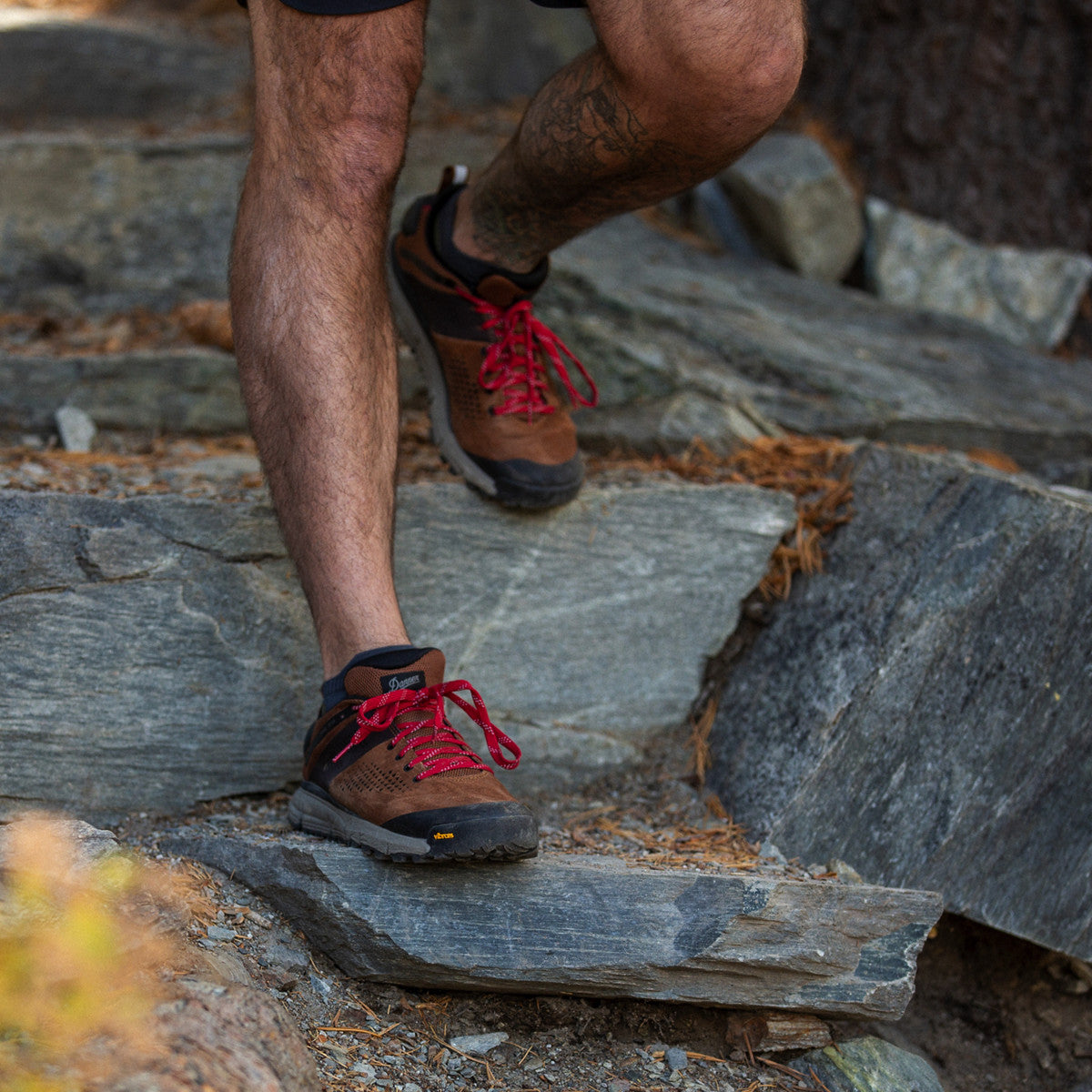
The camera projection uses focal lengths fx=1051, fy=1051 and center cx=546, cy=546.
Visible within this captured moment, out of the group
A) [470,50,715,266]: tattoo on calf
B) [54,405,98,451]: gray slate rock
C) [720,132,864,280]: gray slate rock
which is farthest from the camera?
[720,132,864,280]: gray slate rock

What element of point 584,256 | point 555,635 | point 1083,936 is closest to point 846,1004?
point 1083,936

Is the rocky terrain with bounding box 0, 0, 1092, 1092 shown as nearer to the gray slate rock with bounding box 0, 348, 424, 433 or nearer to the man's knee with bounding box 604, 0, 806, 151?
the gray slate rock with bounding box 0, 348, 424, 433

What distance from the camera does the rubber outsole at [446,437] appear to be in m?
2.11

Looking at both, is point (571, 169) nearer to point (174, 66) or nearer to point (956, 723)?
point (956, 723)

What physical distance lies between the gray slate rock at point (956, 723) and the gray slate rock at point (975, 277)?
1.81 m

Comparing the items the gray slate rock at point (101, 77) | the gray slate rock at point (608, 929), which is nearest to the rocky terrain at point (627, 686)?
the gray slate rock at point (608, 929)

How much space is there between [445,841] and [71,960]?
0.49 meters

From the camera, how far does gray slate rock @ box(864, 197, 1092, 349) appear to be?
12.0 ft

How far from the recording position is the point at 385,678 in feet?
5.17

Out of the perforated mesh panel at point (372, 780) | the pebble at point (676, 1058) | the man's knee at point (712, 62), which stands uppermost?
the man's knee at point (712, 62)

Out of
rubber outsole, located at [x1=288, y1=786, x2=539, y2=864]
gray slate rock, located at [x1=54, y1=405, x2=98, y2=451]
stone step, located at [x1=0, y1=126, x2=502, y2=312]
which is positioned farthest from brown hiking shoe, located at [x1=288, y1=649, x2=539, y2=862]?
stone step, located at [x1=0, y1=126, x2=502, y2=312]

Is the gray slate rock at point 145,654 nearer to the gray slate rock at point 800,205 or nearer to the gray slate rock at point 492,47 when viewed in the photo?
the gray slate rock at point 800,205

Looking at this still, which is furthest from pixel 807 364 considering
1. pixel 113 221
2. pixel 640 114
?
pixel 113 221

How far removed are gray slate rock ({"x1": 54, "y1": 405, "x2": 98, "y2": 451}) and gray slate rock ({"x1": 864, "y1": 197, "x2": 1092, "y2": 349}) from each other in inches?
106
